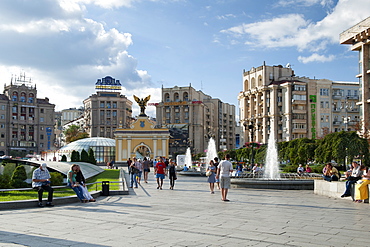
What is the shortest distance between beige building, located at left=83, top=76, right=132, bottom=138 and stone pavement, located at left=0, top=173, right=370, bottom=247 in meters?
106

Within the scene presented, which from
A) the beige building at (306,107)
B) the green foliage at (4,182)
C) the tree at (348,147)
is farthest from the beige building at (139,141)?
the green foliage at (4,182)

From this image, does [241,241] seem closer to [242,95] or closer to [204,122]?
[242,95]

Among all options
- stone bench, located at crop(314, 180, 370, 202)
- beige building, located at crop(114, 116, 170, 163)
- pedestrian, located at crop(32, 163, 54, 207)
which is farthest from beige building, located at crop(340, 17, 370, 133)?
pedestrian, located at crop(32, 163, 54, 207)

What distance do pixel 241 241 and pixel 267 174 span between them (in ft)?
65.2

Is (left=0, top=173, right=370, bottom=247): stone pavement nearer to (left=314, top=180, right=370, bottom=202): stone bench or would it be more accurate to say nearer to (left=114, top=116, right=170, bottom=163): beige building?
(left=314, top=180, right=370, bottom=202): stone bench

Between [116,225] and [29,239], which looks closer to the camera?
[29,239]

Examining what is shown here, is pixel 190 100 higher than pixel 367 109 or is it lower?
higher

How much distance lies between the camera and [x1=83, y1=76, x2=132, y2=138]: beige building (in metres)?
118

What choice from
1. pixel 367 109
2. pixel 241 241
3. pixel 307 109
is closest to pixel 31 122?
pixel 307 109

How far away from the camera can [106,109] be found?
118 meters

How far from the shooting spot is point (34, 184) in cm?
1313

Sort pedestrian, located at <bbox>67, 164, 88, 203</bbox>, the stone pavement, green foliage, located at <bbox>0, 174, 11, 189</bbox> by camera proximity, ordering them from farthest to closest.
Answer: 1. green foliage, located at <bbox>0, 174, 11, 189</bbox>
2. pedestrian, located at <bbox>67, 164, 88, 203</bbox>
3. the stone pavement

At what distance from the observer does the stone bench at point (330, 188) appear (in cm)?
1593

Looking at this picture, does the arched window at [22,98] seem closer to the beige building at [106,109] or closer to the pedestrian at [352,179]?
the beige building at [106,109]
